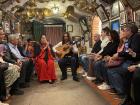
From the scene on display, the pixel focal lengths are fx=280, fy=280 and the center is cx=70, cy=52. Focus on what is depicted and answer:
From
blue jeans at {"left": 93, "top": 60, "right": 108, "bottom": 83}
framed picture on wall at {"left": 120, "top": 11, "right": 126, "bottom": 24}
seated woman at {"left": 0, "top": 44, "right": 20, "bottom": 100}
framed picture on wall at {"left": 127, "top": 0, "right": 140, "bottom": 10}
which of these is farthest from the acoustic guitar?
seated woman at {"left": 0, "top": 44, "right": 20, "bottom": 100}

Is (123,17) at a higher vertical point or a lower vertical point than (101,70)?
higher

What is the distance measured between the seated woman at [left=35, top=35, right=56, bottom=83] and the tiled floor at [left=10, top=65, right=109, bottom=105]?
31 cm

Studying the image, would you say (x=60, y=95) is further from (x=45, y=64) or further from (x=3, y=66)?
(x=45, y=64)

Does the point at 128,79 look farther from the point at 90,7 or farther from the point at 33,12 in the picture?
the point at 33,12

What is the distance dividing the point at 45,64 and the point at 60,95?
203 centimetres

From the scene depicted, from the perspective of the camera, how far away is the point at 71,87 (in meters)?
7.29

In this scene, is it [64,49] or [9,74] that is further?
[64,49]

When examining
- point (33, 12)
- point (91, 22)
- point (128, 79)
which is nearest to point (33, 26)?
point (33, 12)

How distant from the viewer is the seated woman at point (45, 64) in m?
8.21

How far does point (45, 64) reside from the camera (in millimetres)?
8219

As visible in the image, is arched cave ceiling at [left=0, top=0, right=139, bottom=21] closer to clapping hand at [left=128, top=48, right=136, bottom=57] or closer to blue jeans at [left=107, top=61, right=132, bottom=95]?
blue jeans at [left=107, top=61, right=132, bottom=95]

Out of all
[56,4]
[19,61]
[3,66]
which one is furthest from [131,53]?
[56,4]

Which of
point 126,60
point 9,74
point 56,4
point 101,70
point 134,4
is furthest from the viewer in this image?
point 56,4

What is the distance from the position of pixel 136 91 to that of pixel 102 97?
194 centimetres
